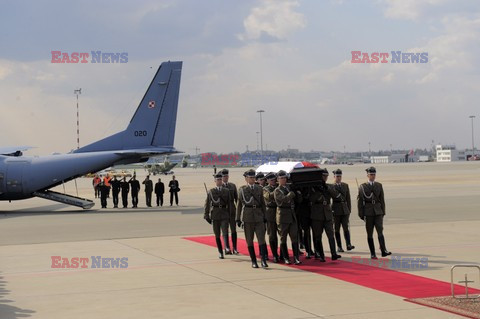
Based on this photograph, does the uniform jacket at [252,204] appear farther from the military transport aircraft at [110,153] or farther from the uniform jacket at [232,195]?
the military transport aircraft at [110,153]

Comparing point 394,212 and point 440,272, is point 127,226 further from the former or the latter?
point 440,272

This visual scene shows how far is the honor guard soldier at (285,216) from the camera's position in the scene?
1286 cm

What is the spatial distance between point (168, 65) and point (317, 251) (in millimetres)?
18435

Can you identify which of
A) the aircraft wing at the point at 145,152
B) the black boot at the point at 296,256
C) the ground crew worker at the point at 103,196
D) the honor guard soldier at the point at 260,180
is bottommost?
the black boot at the point at 296,256

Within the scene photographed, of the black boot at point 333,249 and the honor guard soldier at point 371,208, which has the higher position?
the honor guard soldier at point 371,208

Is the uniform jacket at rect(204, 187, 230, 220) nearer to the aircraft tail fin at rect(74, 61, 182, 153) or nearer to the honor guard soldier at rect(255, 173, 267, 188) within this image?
the honor guard soldier at rect(255, 173, 267, 188)

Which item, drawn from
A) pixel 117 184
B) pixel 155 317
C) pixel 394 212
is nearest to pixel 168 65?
pixel 117 184

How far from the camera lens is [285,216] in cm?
1293

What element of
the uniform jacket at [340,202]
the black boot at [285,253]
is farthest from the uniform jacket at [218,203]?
the uniform jacket at [340,202]

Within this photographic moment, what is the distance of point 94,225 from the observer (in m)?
22.2

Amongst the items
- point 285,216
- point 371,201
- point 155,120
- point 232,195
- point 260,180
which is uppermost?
point 155,120

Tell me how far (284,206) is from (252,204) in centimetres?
65

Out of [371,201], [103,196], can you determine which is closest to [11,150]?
[103,196]

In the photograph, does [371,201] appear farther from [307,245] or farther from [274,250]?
[274,250]
